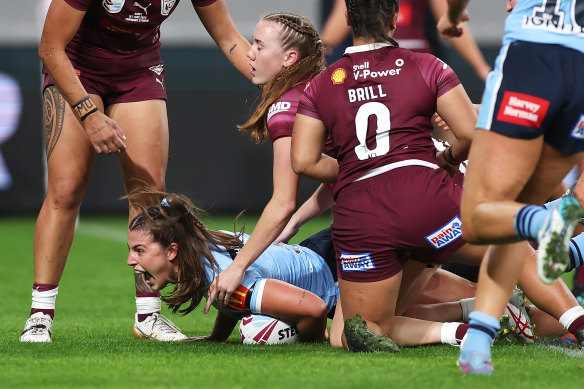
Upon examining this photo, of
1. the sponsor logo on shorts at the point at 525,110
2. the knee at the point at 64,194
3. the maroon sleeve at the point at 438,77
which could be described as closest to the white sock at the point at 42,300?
the knee at the point at 64,194

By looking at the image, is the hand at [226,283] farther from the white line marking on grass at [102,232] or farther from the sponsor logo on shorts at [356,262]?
the white line marking on grass at [102,232]

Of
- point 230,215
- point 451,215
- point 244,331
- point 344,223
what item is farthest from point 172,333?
point 230,215

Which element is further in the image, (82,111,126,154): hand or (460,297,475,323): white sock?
(460,297,475,323): white sock

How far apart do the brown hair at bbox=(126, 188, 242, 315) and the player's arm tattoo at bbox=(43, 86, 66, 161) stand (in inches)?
21.8

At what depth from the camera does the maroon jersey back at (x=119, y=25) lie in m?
4.60

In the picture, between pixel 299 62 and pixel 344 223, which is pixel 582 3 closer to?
pixel 344 223

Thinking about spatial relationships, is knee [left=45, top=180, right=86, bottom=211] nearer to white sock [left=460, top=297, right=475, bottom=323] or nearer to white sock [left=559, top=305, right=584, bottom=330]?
white sock [left=460, top=297, right=475, bottom=323]

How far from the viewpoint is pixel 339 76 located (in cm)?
402

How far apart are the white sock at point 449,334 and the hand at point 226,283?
0.87 metres

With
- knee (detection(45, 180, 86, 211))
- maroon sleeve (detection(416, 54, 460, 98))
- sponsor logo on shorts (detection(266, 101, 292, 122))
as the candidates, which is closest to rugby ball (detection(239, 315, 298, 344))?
sponsor logo on shorts (detection(266, 101, 292, 122))

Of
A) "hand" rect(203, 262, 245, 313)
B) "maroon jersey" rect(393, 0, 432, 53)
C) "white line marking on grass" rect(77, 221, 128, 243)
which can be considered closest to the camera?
"hand" rect(203, 262, 245, 313)

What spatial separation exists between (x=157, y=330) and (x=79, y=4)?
1551 mm

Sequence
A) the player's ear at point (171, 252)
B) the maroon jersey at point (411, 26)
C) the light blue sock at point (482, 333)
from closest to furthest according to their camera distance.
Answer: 1. the light blue sock at point (482, 333)
2. the player's ear at point (171, 252)
3. the maroon jersey at point (411, 26)

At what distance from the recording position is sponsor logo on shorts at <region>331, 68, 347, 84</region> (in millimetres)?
4008
